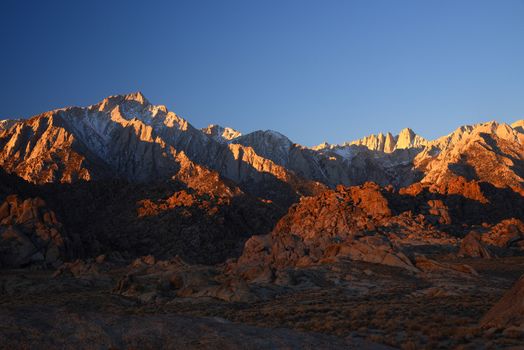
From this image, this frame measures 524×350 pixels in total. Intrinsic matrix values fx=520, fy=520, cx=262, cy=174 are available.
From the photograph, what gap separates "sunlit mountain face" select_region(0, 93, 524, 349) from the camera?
19.8m

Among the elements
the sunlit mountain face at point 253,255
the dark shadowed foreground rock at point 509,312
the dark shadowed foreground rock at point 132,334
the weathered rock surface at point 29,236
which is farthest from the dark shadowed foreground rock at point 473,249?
the weathered rock surface at point 29,236

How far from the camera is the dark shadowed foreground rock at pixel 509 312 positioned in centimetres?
1973

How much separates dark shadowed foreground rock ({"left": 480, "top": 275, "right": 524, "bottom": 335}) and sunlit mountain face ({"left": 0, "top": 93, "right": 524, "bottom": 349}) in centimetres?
8

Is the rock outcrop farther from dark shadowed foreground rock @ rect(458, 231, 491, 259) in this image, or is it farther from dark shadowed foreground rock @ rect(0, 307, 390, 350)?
dark shadowed foreground rock @ rect(458, 231, 491, 259)

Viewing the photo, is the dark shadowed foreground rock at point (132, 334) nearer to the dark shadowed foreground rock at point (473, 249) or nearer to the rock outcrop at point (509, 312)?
the rock outcrop at point (509, 312)

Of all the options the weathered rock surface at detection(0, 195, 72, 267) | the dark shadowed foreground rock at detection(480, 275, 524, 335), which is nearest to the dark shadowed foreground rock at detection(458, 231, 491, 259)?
the dark shadowed foreground rock at detection(480, 275, 524, 335)

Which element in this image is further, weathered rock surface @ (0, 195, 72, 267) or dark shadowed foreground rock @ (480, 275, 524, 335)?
weathered rock surface @ (0, 195, 72, 267)

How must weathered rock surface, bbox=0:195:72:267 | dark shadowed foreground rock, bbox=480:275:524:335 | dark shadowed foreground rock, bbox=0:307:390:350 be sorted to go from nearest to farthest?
1. dark shadowed foreground rock, bbox=0:307:390:350
2. dark shadowed foreground rock, bbox=480:275:524:335
3. weathered rock surface, bbox=0:195:72:267

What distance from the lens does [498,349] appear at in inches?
682

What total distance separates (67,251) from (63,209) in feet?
148

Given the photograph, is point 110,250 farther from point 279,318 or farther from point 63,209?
point 279,318

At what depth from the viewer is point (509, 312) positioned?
20.4 meters

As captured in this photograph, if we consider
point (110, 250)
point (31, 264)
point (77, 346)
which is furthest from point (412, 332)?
point (110, 250)

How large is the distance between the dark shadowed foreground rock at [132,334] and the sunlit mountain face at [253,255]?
8 cm
